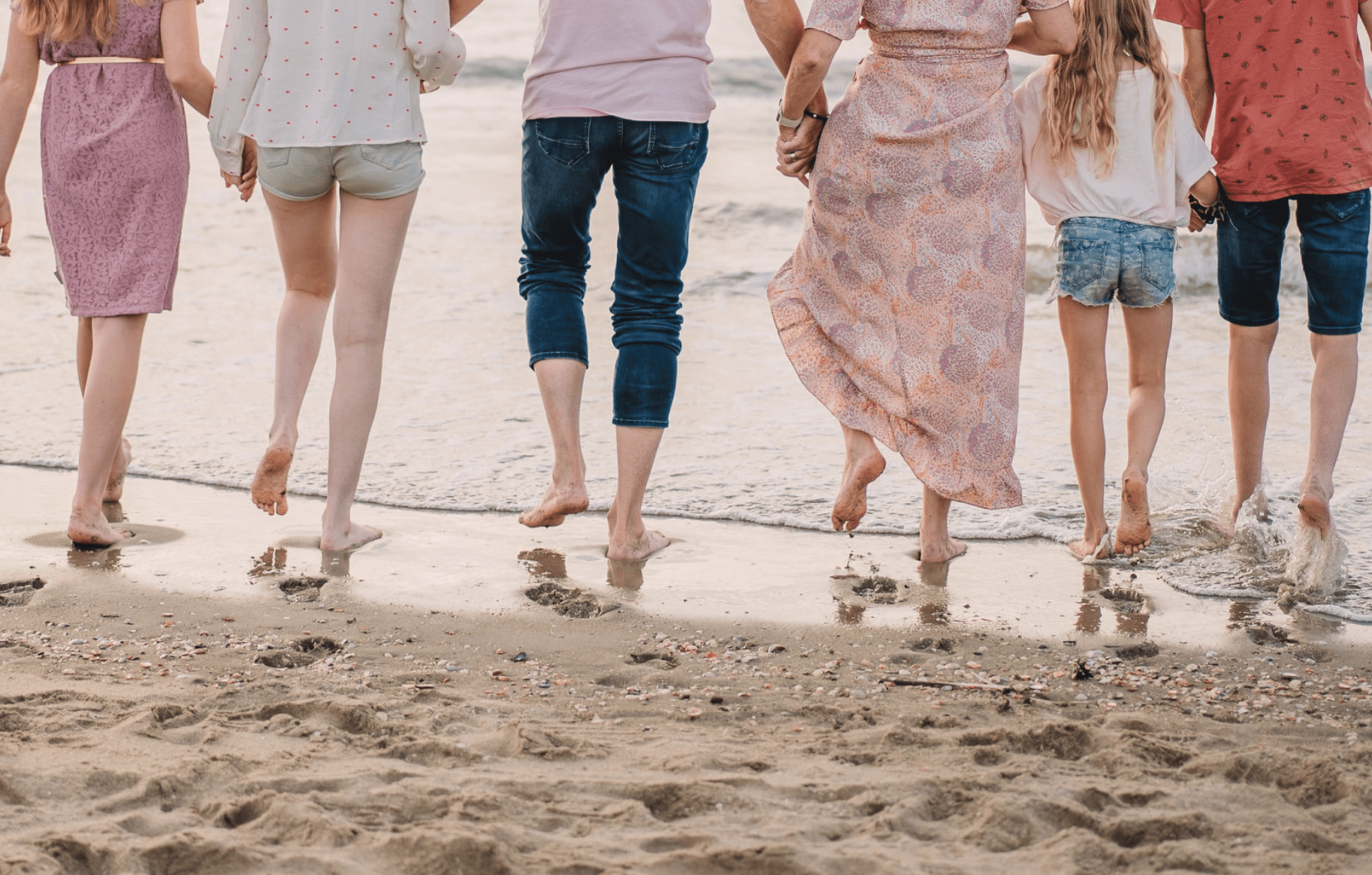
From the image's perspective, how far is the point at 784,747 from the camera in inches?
90.7

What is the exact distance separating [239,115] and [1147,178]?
2364 mm

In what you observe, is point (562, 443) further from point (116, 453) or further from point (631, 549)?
point (116, 453)

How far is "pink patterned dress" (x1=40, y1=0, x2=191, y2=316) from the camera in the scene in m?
3.47

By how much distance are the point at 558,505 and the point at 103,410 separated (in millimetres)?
1237

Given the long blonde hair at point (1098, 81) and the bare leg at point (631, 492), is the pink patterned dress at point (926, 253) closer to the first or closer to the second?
the long blonde hair at point (1098, 81)

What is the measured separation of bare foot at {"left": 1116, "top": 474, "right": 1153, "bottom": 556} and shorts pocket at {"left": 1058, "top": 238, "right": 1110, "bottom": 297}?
54 cm

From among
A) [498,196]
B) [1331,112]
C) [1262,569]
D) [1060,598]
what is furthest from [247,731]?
[498,196]

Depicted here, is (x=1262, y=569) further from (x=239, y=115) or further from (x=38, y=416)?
(x=38, y=416)

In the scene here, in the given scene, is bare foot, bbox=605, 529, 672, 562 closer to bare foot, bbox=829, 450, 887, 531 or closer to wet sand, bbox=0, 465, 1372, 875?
wet sand, bbox=0, 465, 1372, 875

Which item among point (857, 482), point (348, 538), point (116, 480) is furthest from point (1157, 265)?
point (116, 480)

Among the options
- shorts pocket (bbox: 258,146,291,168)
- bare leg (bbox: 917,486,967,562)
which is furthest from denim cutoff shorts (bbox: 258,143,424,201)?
bare leg (bbox: 917,486,967,562)

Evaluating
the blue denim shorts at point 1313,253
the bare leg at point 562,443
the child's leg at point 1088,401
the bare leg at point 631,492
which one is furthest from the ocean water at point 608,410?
→ the blue denim shorts at point 1313,253

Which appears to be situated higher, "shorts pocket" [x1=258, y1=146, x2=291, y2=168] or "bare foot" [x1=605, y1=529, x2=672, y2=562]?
"shorts pocket" [x1=258, y1=146, x2=291, y2=168]

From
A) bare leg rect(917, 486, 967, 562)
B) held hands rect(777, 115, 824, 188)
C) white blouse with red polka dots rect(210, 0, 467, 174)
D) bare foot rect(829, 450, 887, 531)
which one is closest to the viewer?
white blouse with red polka dots rect(210, 0, 467, 174)
